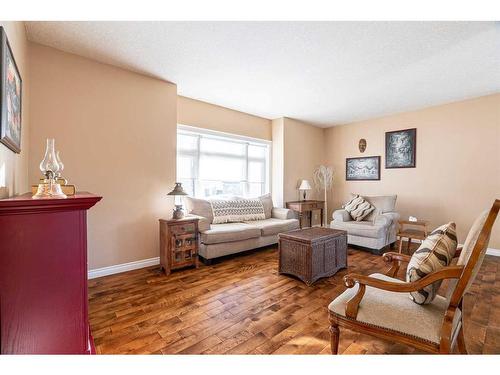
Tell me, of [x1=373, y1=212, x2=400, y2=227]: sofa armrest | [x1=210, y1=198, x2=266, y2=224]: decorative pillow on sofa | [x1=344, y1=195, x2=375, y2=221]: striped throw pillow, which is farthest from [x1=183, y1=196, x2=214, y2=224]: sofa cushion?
[x1=373, y1=212, x2=400, y2=227]: sofa armrest

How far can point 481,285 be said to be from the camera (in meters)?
2.52

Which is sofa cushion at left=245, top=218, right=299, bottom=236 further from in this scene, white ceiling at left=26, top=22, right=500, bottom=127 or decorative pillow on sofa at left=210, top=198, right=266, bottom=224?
white ceiling at left=26, top=22, right=500, bottom=127

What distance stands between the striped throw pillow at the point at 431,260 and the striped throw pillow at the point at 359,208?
9.51 feet

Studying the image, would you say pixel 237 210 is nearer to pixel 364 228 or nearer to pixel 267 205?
pixel 267 205

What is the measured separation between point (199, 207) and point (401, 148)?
4.09 metres

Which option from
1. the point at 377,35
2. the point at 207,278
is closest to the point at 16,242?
the point at 207,278

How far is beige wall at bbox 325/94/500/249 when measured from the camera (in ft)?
11.9

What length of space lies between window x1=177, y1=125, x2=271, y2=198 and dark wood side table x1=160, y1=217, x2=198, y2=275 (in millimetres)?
1194

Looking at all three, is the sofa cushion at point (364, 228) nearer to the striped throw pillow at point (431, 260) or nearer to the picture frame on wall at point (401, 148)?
the picture frame on wall at point (401, 148)

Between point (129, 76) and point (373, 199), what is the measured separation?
4.37m

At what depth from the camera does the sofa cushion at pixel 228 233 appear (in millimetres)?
3039

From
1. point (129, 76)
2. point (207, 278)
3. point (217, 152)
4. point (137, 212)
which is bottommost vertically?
point (207, 278)
